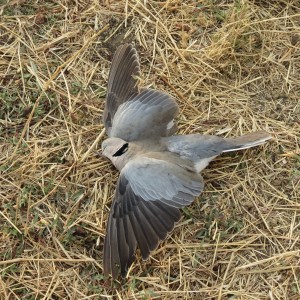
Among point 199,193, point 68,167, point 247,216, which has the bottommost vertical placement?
point 247,216

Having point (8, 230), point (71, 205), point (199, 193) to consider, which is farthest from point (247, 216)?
point (8, 230)

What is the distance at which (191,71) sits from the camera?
14.3 feet

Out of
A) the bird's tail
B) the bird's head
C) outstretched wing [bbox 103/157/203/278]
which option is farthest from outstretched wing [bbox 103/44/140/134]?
the bird's tail

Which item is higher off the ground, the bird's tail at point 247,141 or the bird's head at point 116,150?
the bird's head at point 116,150

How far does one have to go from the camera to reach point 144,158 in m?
3.73

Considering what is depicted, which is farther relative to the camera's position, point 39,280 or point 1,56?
point 1,56

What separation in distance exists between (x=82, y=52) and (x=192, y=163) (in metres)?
1.33

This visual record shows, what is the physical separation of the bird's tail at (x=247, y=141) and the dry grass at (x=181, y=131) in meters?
0.14

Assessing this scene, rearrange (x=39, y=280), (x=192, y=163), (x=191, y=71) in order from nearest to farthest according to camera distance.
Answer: (x=39, y=280), (x=192, y=163), (x=191, y=71)

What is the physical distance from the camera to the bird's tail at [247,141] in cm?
382

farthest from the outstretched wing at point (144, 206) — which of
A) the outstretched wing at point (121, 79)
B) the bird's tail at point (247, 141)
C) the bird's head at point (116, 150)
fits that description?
the outstretched wing at point (121, 79)

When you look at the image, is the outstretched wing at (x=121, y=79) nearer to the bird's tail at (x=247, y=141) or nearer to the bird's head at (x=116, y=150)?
the bird's head at (x=116, y=150)

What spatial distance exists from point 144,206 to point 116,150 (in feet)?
1.43

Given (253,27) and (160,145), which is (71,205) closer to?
(160,145)
